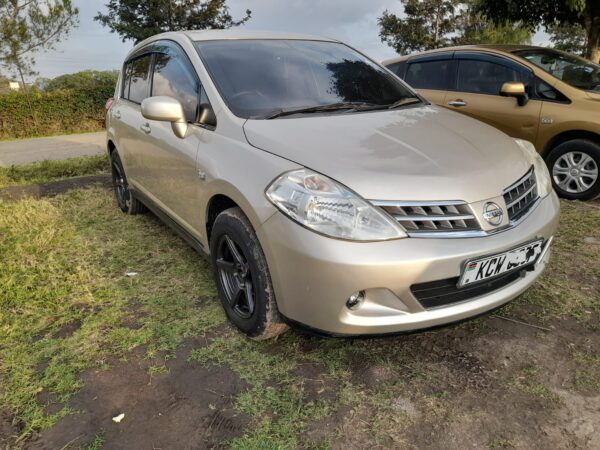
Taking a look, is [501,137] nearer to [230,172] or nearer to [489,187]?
[489,187]

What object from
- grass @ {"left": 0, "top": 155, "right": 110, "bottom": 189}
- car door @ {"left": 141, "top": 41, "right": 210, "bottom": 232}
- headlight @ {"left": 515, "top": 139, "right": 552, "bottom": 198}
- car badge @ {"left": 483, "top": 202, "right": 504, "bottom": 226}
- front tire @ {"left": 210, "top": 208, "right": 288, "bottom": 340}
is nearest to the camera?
car badge @ {"left": 483, "top": 202, "right": 504, "bottom": 226}

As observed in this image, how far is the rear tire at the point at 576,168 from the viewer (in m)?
4.54

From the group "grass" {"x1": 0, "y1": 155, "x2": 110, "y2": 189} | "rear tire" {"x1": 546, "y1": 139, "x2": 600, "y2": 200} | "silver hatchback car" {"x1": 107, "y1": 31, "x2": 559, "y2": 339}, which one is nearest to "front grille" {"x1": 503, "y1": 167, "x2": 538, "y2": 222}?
"silver hatchback car" {"x1": 107, "y1": 31, "x2": 559, "y2": 339}

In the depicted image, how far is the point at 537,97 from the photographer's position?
4.87 metres

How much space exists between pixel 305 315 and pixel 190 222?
4.17 feet

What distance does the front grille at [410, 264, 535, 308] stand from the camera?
6.61 ft

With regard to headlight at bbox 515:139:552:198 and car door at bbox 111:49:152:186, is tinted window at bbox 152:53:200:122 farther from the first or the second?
headlight at bbox 515:139:552:198

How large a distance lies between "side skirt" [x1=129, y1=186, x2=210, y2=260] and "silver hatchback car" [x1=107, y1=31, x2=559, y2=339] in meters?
0.03

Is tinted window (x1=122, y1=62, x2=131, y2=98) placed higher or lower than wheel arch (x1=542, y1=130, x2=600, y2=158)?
higher

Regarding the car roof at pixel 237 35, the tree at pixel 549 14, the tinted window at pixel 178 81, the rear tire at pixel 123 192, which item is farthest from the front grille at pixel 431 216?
the tree at pixel 549 14

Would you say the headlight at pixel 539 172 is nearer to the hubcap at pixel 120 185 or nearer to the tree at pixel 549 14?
the hubcap at pixel 120 185

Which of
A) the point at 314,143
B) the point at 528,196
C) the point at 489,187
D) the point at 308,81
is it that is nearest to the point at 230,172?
the point at 314,143

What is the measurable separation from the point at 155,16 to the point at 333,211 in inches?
964

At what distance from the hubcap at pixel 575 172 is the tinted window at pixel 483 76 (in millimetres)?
1002
